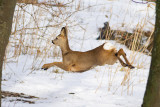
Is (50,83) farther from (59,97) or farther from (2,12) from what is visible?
(2,12)

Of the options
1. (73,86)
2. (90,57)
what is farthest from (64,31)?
(73,86)

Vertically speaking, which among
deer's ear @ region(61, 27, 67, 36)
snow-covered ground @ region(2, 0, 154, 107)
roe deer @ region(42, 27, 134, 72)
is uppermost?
deer's ear @ region(61, 27, 67, 36)

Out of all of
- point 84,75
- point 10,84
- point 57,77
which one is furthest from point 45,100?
point 84,75

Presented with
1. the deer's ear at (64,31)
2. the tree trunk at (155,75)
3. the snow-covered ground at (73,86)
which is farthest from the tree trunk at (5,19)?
the tree trunk at (155,75)

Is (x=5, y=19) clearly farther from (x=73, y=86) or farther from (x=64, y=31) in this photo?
(x=73, y=86)

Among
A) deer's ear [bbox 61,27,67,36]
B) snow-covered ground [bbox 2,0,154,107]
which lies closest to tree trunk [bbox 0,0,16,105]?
snow-covered ground [bbox 2,0,154,107]

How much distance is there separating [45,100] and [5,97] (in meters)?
0.54

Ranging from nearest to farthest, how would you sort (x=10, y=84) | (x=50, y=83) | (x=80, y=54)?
1. (x=80, y=54)
2. (x=10, y=84)
3. (x=50, y=83)

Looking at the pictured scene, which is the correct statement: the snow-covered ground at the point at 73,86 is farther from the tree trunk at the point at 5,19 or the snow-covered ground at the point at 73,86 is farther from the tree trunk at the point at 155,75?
the tree trunk at the point at 155,75

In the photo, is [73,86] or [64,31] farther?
[73,86]

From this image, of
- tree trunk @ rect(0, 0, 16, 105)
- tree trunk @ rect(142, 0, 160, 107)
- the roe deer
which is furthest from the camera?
the roe deer

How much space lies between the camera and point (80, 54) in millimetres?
3842

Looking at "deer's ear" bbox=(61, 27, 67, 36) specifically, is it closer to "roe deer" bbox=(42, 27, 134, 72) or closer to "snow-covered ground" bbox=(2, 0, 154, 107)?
"roe deer" bbox=(42, 27, 134, 72)

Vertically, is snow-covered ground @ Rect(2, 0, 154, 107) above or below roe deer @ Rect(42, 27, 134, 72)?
below
